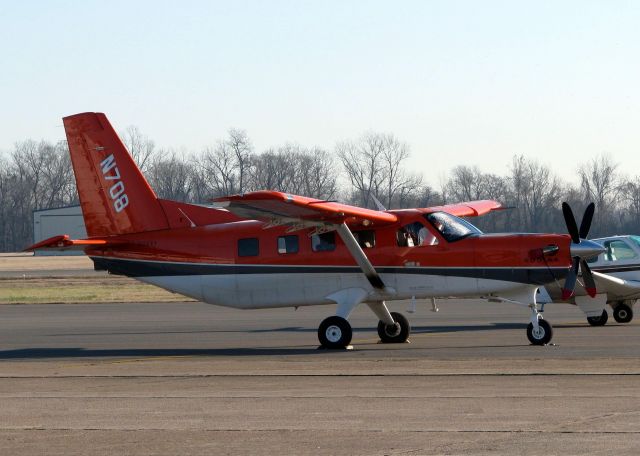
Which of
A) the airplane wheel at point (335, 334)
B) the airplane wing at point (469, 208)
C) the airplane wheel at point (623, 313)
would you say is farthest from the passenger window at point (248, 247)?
the airplane wheel at point (623, 313)

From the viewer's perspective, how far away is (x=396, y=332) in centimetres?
1950

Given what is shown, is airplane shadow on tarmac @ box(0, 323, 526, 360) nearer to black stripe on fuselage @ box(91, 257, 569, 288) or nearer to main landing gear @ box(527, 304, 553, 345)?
black stripe on fuselage @ box(91, 257, 569, 288)

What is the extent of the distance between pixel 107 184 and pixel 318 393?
920 cm

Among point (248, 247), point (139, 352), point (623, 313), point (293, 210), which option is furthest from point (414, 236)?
point (623, 313)

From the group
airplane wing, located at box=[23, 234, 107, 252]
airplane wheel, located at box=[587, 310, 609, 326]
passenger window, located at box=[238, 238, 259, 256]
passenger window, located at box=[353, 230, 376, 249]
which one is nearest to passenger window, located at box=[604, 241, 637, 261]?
airplane wheel, located at box=[587, 310, 609, 326]

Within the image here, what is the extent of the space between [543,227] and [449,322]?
6971cm

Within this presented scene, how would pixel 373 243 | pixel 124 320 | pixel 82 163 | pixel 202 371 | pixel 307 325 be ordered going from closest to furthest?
pixel 202 371, pixel 373 243, pixel 82 163, pixel 307 325, pixel 124 320

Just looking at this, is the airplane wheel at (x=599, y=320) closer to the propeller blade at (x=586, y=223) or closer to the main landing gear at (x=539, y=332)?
the propeller blade at (x=586, y=223)

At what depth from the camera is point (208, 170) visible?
370ft

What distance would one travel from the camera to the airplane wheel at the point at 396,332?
63.9 feet

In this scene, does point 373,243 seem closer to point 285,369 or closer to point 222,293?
point 222,293

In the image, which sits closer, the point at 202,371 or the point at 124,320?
the point at 202,371

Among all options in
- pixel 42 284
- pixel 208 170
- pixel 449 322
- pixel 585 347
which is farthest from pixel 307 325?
pixel 208 170

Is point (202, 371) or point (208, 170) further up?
point (208, 170)
